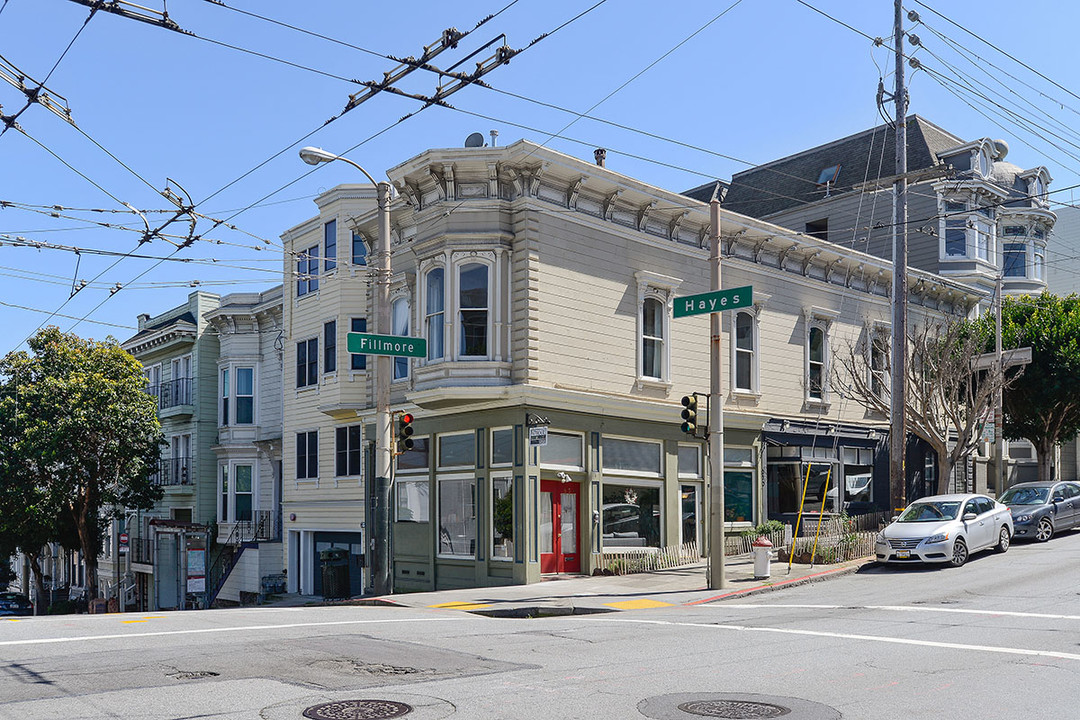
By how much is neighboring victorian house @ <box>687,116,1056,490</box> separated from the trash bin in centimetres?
2245

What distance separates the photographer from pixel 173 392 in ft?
136

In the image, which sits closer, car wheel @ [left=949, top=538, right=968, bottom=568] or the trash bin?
car wheel @ [left=949, top=538, right=968, bottom=568]

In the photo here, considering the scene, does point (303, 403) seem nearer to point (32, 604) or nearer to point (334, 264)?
point (334, 264)


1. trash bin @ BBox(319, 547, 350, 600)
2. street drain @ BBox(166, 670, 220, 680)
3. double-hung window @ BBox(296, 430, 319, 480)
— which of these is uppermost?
double-hung window @ BBox(296, 430, 319, 480)

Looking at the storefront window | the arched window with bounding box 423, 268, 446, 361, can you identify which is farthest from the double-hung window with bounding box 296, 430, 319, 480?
the storefront window

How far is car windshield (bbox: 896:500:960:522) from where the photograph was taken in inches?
899

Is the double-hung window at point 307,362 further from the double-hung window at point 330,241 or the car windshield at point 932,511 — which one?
the car windshield at point 932,511

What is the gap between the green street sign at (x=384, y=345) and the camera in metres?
18.8

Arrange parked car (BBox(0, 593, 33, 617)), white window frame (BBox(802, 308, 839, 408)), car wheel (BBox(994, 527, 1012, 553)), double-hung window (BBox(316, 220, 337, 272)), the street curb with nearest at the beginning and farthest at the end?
the street curb, car wheel (BBox(994, 527, 1012, 553)), white window frame (BBox(802, 308, 839, 408)), double-hung window (BBox(316, 220, 337, 272)), parked car (BBox(0, 593, 33, 617))

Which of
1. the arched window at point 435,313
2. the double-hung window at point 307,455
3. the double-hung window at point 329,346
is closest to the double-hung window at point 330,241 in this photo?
the double-hung window at point 329,346

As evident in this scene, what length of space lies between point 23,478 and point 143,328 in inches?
535

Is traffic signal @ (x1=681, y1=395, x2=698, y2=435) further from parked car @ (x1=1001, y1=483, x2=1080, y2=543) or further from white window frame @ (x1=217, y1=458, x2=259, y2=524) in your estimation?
white window frame @ (x1=217, y1=458, x2=259, y2=524)

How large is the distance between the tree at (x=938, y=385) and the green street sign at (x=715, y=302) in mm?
11065

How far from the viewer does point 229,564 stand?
3672 cm
